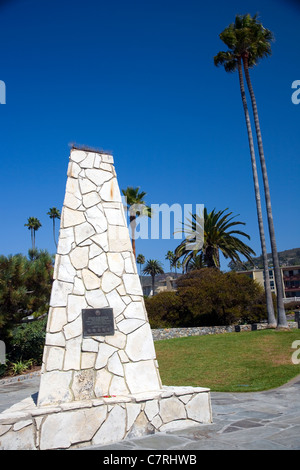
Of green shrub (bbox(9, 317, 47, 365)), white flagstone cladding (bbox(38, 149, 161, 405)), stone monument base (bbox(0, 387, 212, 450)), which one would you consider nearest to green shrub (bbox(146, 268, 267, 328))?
green shrub (bbox(9, 317, 47, 365))

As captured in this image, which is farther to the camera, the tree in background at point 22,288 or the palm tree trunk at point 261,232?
the palm tree trunk at point 261,232

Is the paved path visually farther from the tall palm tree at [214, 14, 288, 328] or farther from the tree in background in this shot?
the tall palm tree at [214, 14, 288, 328]

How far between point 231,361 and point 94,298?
8702 millimetres

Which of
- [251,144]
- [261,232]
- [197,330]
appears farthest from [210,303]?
[251,144]

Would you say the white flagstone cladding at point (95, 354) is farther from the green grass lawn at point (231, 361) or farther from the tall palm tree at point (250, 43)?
the tall palm tree at point (250, 43)

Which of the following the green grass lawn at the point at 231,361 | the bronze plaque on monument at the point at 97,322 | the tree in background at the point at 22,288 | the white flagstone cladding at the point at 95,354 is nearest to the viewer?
the white flagstone cladding at the point at 95,354

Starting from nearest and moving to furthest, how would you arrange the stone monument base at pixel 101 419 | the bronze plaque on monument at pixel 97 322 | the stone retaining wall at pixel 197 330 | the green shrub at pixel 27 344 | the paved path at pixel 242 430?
the paved path at pixel 242 430 < the stone monument base at pixel 101 419 < the bronze plaque on monument at pixel 97 322 < the green shrub at pixel 27 344 < the stone retaining wall at pixel 197 330

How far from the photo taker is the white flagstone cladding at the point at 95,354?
19.0 ft

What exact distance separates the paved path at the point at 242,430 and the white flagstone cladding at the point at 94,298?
1.03 metres

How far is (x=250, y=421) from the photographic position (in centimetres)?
669

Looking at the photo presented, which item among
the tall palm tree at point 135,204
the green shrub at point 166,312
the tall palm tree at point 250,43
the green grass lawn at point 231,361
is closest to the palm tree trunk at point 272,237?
the tall palm tree at point 250,43

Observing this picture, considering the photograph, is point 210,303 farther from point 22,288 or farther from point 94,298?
point 94,298

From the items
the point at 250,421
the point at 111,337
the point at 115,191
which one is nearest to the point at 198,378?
the point at 250,421

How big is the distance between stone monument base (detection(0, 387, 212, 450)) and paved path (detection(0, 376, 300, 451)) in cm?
19
